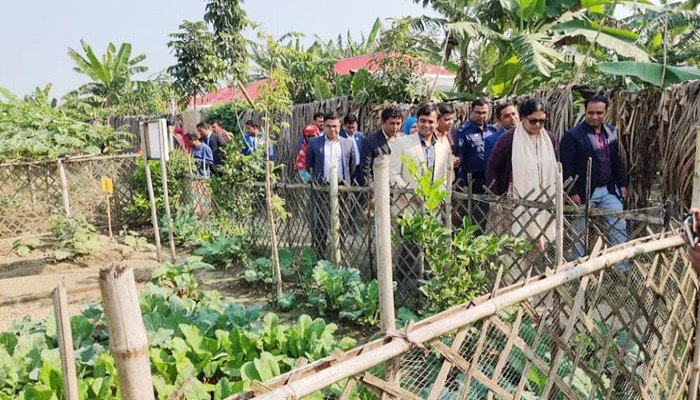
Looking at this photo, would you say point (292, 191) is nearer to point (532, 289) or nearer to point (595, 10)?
point (532, 289)

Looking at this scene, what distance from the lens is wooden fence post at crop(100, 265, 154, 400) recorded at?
120cm

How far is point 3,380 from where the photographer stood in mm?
2764

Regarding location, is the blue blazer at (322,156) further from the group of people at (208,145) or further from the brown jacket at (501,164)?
the group of people at (208,145)

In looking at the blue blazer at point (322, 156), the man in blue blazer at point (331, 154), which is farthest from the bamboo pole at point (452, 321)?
the blue blazer at point (322, 156)

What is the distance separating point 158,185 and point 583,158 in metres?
5.89

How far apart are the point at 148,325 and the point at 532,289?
239cm

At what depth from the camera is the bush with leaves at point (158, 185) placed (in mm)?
7668

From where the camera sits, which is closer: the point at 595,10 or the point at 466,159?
the point at 466,159

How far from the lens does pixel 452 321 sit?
1.76 meters

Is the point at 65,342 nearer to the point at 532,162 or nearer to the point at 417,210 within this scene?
the point at 417,210

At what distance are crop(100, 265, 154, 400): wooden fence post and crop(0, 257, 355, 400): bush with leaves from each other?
1193mm

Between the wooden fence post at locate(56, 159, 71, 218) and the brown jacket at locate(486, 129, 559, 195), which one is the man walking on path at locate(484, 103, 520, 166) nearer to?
the brown jacket at locate(486, 129, 559, 195)

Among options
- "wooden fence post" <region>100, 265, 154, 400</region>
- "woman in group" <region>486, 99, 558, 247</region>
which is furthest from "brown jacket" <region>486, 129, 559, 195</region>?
"wooden fence post" <region>100, 265, 154, 400</region>

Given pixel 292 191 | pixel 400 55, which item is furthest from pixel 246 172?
pixel 400 55
